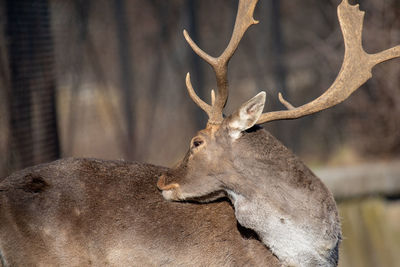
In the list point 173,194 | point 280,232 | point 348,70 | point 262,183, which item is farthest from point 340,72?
point 173,194

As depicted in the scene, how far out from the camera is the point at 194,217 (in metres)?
4.23

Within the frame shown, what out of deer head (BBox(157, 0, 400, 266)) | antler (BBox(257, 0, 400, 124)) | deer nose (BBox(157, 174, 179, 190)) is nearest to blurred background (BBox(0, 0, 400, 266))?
deer nose (BBox(157, 174, 179, 190))

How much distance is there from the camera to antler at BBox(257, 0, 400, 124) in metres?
4.25

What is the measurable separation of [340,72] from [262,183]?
33.9 inches

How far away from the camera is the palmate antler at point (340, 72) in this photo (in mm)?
4238

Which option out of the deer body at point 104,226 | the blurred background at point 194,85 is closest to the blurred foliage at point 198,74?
the blurred background at point 194,85

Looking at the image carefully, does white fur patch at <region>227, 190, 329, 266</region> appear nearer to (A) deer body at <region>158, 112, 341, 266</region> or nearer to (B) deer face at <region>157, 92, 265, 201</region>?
(A) deer body at <region>158, 112, 341, 266</region>

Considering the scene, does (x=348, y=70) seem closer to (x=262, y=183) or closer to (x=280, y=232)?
(x=262, y=183)

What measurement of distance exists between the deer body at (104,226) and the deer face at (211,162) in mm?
143

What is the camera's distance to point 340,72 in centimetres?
433

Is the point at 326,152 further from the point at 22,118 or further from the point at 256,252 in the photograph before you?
the point at 256,252

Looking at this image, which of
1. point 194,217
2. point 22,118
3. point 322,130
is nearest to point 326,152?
point 322,130

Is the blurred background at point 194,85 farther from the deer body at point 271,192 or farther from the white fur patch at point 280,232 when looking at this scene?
the white fur patch at point 280,232

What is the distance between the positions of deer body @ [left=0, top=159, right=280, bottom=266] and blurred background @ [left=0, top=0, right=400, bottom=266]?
1.95m
